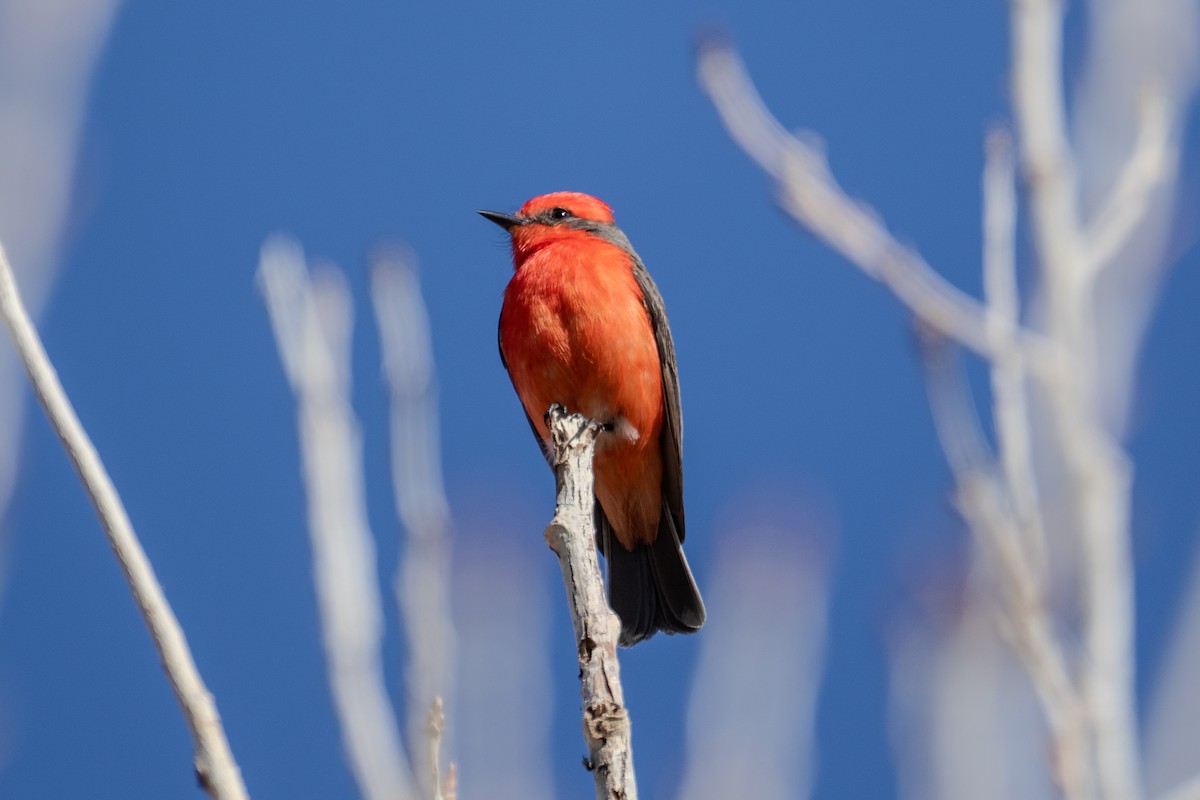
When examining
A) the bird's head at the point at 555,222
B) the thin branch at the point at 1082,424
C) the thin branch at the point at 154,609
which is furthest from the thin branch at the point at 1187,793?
the bird's head at the point at 555,222

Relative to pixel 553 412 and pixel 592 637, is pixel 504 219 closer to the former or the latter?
pixel 553 412

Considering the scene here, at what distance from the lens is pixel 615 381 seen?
6.56m

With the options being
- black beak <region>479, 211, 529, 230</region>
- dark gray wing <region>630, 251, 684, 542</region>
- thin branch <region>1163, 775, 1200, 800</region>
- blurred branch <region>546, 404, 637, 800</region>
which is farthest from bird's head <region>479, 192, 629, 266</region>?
thin branch <region>1163, 775, 1200, 800</region>

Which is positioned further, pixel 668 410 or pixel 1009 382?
pixel 668 410

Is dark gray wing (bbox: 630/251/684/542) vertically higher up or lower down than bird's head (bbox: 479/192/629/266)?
lower down

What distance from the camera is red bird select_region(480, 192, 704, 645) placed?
21.3 feet

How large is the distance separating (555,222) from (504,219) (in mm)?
304

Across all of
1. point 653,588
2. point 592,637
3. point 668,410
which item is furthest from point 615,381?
point 592,637

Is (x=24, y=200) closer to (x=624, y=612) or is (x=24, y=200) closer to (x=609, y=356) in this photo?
(x=609, y=356)

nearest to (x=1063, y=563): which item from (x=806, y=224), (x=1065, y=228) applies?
(x=1065, y=228)

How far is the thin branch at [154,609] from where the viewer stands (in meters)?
1.75

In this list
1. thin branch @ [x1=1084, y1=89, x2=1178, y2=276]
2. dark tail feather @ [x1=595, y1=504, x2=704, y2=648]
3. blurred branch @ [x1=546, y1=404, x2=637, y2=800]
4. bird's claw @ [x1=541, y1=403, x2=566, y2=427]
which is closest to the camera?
blurred branch @ [x1=546, y1=404, x2=637, y2=800]

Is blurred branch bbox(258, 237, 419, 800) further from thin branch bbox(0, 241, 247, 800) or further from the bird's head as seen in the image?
the bird's head

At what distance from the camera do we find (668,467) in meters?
7.11
